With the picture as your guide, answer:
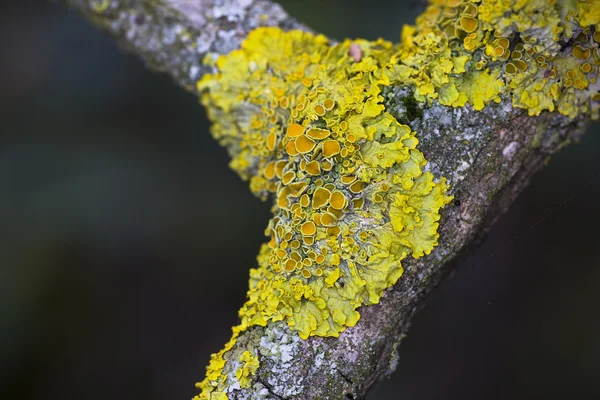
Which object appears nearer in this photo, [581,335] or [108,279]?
[581,335]

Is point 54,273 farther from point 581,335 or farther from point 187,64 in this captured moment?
point 581,335

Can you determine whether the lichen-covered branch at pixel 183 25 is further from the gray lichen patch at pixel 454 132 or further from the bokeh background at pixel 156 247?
the bokeh background at pixel 156 247

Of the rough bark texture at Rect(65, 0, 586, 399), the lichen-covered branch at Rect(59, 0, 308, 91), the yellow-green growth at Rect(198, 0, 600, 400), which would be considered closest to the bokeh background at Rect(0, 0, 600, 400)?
the lichen-covered branch at Rect(59, 0, 308, 91)

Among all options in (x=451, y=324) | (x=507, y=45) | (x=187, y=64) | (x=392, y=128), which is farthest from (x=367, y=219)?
(x=451, y=324)

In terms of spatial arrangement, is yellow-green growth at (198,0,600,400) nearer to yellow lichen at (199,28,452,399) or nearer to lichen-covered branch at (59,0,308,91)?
yellow lichen at (199,28,452,399)

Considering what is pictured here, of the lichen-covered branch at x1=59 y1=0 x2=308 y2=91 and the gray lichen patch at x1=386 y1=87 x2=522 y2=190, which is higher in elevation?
the lichen-covered branch at x1=59 y1=0 x2=308 y2=91

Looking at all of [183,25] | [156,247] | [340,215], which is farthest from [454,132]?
[156,247]
